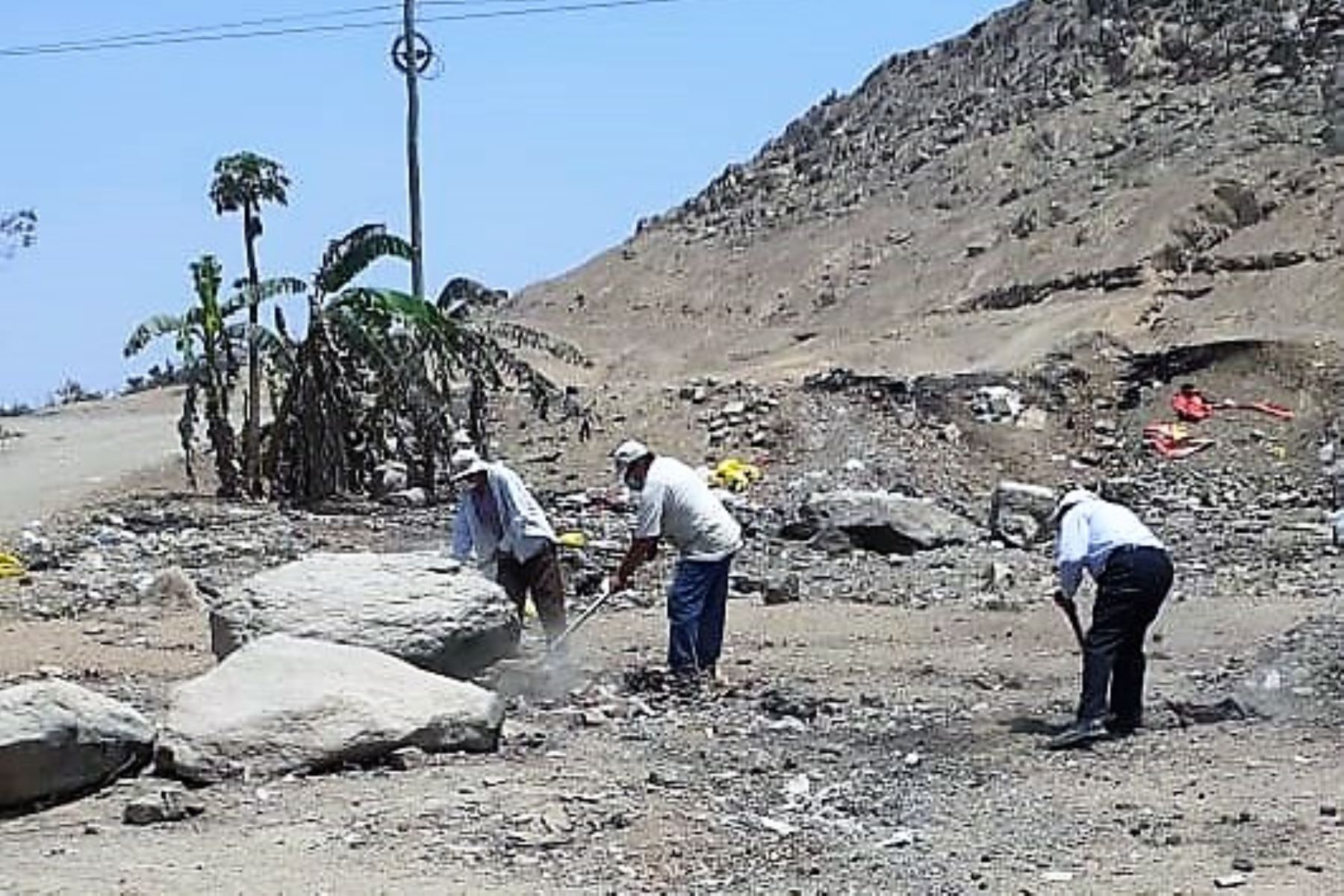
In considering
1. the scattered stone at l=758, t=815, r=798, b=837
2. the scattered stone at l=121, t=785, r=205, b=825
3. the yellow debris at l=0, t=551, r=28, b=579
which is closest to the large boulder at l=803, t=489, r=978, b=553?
the yellow debris at l=0, t=551, r=28, b=579

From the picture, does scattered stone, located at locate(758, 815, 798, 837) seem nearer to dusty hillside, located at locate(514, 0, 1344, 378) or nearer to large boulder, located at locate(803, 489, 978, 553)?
large boulder, located at locate(803, 489, 978, 553)

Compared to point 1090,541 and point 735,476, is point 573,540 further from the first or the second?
point 1090,541

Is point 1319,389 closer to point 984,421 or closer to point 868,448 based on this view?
point 984,421

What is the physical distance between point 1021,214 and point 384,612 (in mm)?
32937

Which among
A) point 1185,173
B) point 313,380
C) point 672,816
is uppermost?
point 1185,173

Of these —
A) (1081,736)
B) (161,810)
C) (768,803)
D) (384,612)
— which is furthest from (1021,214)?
(161,810)

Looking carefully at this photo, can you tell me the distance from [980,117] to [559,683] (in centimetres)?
4043

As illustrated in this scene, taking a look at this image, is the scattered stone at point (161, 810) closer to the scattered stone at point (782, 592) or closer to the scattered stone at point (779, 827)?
the scattered stone at point (779, 827)

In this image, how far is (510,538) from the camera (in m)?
12.9

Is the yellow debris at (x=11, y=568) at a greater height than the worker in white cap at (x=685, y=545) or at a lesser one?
lesser

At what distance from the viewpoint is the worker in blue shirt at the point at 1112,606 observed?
10.6 metres

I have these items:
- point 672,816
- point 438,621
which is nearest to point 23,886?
point 672,816

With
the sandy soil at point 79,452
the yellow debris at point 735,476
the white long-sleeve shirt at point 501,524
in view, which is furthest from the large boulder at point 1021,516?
the sandy soil at point 79,452

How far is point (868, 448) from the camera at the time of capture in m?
25.2
